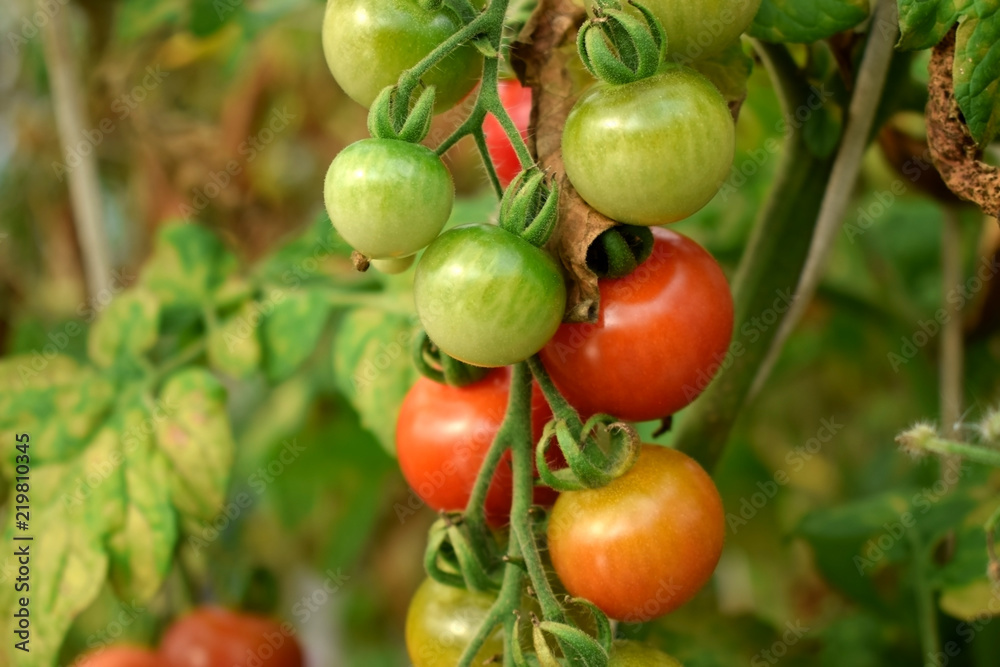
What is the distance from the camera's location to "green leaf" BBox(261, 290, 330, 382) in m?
1.00

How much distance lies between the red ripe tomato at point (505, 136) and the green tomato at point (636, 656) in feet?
1.09

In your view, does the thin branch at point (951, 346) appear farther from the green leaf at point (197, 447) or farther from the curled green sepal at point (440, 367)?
the green leaf at point (197, 447)

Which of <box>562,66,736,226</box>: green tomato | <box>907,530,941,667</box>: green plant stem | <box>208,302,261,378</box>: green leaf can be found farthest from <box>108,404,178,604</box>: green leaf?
<box>907,530,941,667</box>: green plant stem

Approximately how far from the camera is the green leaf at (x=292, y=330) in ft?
3.26

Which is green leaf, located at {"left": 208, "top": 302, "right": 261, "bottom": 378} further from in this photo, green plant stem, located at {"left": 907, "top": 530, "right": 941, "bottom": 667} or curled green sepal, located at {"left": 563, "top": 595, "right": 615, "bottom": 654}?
green plant stem, located at {"left": 907, "top": 530, "right": 941, "bottom": 667}

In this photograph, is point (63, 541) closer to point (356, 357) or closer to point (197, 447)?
point (197, 447)

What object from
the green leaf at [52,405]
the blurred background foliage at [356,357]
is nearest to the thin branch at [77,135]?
the blurred background foliage at [356,357]

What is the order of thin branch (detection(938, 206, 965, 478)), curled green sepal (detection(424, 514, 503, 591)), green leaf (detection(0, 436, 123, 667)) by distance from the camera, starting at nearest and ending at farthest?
curled green sepal (detection(424, 514, 503, 591)) < green leaf (detection(0, 436, 123, 667)) < thin branch (detection(938, 206, 965, 478))

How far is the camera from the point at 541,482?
586 mm

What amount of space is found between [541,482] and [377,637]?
137 cm

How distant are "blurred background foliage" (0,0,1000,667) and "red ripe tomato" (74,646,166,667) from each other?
0.05m

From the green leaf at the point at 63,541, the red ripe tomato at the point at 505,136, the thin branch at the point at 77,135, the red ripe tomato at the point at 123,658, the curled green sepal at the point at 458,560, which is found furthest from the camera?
the thin branch at the point at 77,135

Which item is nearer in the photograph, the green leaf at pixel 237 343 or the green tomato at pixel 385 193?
the green tomato at pixel 385 193

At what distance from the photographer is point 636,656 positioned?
1.84ft
